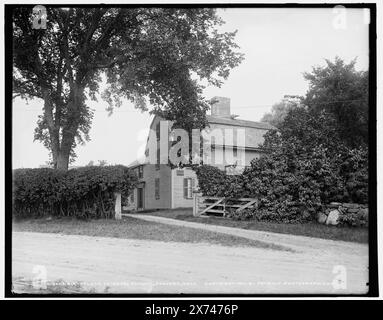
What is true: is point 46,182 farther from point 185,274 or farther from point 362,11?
point 362,11

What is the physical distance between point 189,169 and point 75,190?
447 inches

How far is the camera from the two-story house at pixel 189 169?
26.7m

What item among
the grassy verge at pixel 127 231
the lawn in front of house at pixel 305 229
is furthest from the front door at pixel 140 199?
the grassy verge at pixel 127 231

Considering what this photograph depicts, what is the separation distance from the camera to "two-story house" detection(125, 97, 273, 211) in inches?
1050

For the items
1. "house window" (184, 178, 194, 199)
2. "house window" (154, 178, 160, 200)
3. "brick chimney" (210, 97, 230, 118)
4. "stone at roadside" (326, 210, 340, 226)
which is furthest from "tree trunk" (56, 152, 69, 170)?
"brick chimney" (210, 97, 230, 118)

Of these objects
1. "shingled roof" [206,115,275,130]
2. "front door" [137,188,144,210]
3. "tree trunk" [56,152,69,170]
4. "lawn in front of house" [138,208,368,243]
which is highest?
"shingled roof" [206,115,275,130]

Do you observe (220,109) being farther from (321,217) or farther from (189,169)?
(321,217)

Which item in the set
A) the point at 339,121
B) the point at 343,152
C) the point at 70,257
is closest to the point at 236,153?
the point at 339,121

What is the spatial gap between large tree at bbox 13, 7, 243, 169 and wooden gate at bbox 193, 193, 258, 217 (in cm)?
469

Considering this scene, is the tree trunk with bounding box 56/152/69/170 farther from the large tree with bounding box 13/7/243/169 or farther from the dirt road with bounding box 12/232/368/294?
the dirt road with bounding box 12/232/368/294

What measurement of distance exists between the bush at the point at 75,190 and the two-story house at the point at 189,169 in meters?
10.2

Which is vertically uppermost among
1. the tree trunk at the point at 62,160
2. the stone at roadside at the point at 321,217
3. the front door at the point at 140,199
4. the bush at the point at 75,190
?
the tree trunk at the point at 62,160

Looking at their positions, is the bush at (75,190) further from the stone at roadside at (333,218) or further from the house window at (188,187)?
the house window at (188,187)

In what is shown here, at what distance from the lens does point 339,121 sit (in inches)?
861
